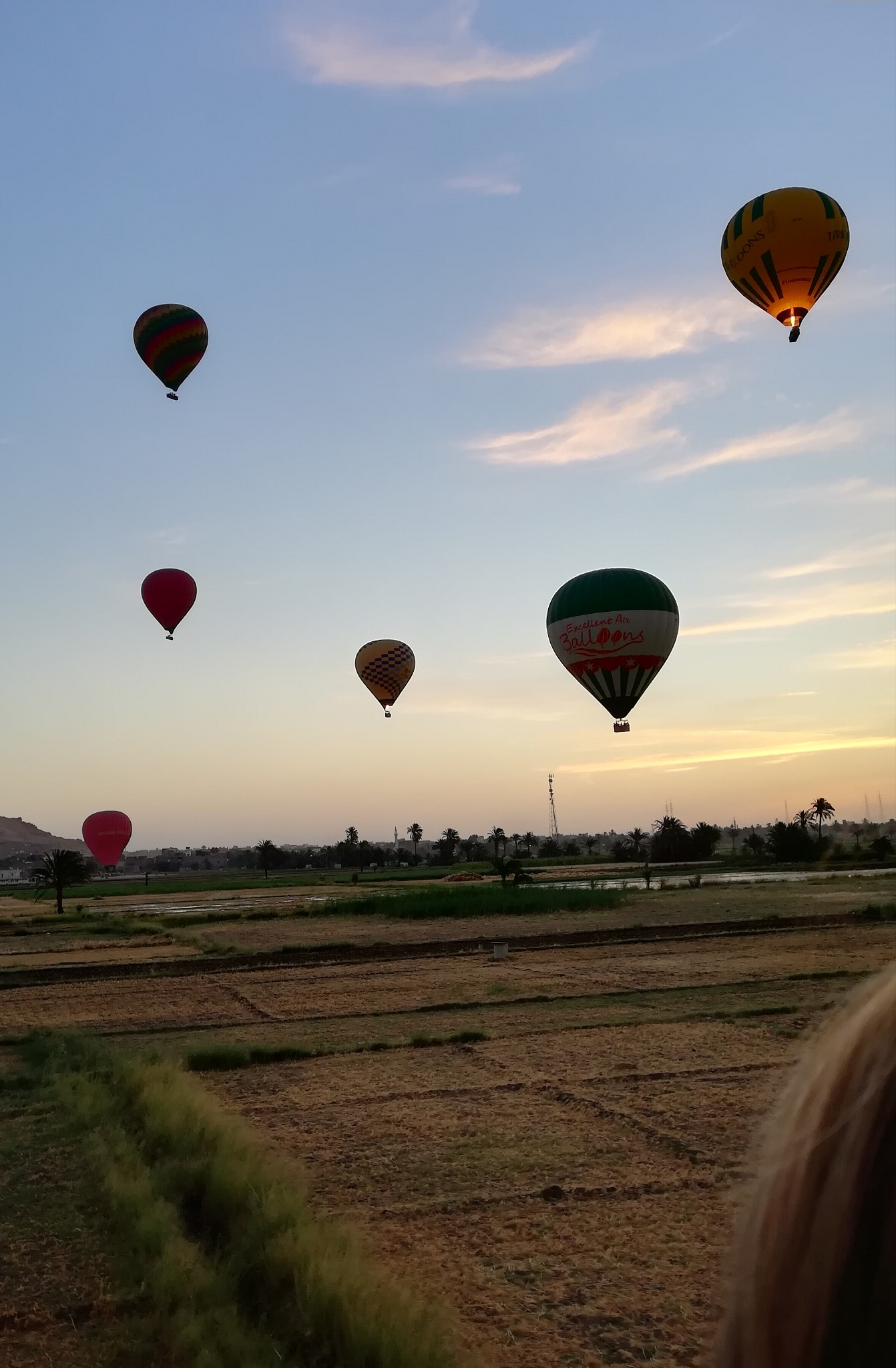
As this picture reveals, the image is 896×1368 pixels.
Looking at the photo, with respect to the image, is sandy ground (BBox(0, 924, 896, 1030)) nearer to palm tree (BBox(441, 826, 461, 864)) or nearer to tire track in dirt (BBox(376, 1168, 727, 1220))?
tire track in dirt (BBox(376, 1168, 727, 1220))

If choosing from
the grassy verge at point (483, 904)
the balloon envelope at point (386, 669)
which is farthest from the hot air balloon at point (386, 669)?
the grassy verge at point (483, 904)

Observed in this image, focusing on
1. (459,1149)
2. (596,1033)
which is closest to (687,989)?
(596,1033)

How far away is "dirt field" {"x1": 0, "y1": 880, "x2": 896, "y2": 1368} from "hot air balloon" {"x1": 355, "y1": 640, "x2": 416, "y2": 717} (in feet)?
89.4

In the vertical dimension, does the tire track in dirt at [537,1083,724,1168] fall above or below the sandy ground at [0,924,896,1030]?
below

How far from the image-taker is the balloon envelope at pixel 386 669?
53312 mm

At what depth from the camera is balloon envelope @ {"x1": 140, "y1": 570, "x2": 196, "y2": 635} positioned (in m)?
43.0

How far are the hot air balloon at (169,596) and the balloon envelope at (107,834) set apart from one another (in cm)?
2230

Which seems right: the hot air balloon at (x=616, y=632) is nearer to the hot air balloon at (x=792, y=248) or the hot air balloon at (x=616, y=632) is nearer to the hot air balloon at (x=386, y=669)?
the hot air balloon at (x=792, y=248)

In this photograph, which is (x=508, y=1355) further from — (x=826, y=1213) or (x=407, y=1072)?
(x=407, y=1072)

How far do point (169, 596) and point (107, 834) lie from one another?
2399cm

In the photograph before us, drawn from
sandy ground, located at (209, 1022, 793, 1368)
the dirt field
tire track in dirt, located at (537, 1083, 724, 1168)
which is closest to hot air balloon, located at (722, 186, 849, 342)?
the dirt field

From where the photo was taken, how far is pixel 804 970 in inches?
872

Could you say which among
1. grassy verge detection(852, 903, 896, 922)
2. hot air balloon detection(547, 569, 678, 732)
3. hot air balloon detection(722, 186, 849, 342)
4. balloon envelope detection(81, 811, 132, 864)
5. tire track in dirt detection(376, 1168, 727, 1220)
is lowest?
tire track in dirt detection(376, 1168, 727, 1220)

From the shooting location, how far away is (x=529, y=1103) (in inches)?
482
